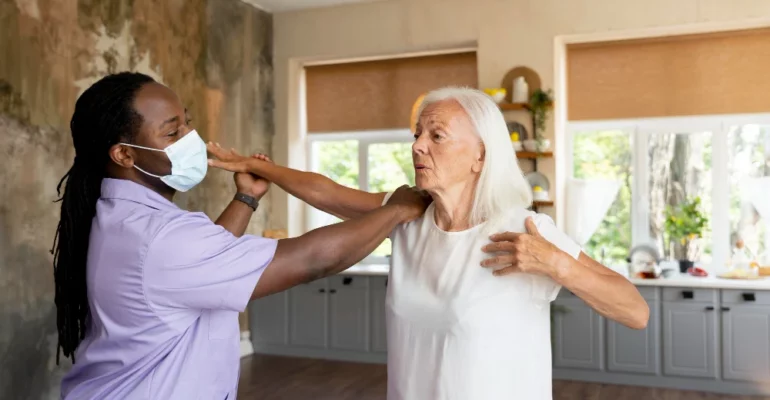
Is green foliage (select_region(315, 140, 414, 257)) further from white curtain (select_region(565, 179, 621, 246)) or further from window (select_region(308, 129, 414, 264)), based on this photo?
white curtain (select_region(565, 179, 621, 246))

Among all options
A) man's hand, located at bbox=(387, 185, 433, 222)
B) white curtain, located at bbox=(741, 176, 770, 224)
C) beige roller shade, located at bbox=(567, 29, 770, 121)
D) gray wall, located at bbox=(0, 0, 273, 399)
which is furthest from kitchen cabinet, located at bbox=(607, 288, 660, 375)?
man's hand, located at bbox=(387, 185, 433, 222)

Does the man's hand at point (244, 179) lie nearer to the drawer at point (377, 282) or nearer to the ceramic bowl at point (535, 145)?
the ceramic bowl at point (535, 145)

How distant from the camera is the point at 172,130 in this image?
1575 mm

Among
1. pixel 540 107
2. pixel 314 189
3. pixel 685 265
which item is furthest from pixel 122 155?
pixel 685 265

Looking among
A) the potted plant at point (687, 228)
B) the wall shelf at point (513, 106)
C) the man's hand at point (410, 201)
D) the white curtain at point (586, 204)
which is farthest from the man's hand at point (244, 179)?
the potted plant at point (687, 228)

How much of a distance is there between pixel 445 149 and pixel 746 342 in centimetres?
389

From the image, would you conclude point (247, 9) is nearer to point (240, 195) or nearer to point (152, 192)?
point (240, 195)

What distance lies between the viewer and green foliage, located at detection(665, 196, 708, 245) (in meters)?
5.28

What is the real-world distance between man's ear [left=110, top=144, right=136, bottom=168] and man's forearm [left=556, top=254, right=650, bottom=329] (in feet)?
3.19

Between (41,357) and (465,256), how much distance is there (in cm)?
332

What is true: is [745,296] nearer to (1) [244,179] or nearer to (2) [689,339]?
(2) [689,339]

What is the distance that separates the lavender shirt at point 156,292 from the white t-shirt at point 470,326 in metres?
0.41

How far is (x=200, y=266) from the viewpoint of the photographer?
4.50 feet

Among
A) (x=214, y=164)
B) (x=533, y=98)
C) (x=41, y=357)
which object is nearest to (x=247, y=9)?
(x=533, y=98)
